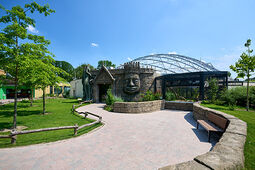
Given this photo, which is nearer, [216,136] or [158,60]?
[216,136]

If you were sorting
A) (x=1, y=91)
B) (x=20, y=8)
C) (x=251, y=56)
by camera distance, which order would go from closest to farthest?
(x=20, y=8), (x=251, y=56), (x=1, y=91)

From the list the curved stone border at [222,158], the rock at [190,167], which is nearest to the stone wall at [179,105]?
the curved stone border at [222,158]

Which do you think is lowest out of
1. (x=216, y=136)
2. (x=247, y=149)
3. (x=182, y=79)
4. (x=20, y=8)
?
(x=216, y=136)

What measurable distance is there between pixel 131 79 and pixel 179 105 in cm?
672

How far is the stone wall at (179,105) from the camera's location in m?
11.9

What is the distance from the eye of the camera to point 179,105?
12.4 metres

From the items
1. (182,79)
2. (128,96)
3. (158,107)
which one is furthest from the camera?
(128,96)

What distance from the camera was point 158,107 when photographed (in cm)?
1231

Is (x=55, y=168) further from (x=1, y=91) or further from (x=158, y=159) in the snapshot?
(x=1, y=91)

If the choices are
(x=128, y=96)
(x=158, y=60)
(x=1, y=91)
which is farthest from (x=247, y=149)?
(x=1, y=91)

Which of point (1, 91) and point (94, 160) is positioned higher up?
point (1, 91)

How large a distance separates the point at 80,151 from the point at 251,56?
14141mm

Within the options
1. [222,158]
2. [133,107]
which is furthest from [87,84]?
[222,158]

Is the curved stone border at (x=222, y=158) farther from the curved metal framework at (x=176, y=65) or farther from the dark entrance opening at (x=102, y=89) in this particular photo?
the curved metal framework at (x=176, y=65)
